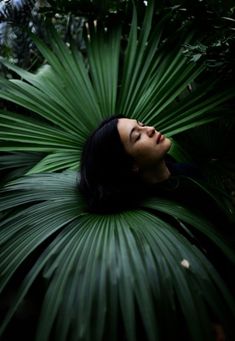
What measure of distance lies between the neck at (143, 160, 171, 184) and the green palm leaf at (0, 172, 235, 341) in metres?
0.27

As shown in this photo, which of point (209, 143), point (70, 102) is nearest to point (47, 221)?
point (70, 102)

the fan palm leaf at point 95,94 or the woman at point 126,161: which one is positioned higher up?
the fan palm leaf at point 95,94

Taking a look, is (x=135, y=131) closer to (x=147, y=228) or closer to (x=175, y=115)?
(x=175, y=115)

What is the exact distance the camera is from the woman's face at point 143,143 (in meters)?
1.17

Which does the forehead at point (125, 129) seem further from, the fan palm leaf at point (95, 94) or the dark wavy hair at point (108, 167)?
the fan palm leaf at point (95, 94)

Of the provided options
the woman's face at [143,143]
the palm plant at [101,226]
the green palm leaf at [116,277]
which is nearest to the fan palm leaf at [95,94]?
the palm plant at [101,226]

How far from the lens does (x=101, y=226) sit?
0.91 m

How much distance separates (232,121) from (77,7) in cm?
89

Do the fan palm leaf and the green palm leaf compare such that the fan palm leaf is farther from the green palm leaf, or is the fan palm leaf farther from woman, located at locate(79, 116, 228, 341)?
the green palm leaf

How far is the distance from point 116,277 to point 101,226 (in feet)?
0.63

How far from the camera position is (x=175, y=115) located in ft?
4.37

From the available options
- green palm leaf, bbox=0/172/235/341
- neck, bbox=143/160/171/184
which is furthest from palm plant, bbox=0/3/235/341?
neck, bbox=143/160/171/184

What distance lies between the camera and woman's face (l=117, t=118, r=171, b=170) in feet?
3.85

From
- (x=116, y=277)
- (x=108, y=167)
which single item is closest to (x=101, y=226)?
(x=116, y=277)
